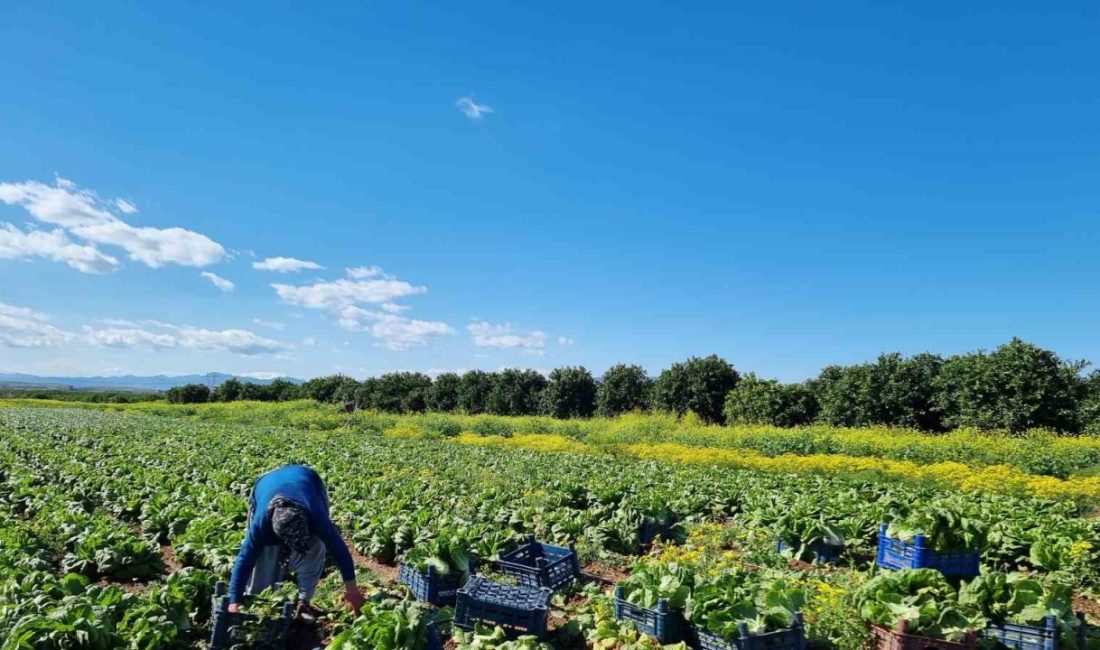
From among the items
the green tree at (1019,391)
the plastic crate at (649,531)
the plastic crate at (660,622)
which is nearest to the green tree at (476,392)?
the green tree at (1019,391)

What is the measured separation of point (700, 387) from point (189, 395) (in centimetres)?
6874

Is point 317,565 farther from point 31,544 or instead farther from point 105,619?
point 31,544

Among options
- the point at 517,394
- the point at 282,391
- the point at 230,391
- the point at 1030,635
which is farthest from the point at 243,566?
the point at 230,391

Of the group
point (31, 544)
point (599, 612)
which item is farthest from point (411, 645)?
point (31, 544)

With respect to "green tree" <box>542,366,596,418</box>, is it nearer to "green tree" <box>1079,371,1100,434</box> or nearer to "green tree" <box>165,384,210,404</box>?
"green tree" <box>1079,371,1100,434</box>

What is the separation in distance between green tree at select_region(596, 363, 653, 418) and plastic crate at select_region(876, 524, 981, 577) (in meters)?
49.2

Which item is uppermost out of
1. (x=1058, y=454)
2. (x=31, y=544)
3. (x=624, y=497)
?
(x=1058, y=454)

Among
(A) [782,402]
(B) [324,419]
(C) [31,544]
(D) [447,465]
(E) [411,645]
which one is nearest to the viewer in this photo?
(E) [411,645]

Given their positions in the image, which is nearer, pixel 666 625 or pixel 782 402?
pixel 666 625

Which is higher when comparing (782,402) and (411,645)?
(782,402)

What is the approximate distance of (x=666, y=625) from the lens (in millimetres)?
5578

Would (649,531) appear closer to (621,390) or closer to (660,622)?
(660,622)

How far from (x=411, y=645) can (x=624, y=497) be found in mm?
7251

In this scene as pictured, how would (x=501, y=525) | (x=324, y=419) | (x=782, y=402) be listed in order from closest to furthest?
(x=501, y=525) → (x=782, y=402) → (x=324, y=419)
